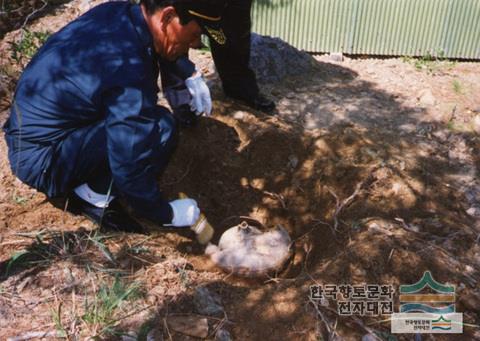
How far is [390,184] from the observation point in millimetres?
2723

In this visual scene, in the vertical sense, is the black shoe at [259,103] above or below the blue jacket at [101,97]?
below

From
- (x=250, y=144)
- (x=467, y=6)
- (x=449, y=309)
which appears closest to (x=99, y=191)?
(x=250, y=144)

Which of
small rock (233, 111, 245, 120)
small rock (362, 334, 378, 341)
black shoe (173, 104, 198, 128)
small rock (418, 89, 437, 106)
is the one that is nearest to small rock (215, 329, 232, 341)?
small rock (362, 334, 378, 341)

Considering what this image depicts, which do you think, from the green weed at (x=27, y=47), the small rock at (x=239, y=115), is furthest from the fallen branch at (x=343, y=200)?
the green weed at (x=27, y=47)

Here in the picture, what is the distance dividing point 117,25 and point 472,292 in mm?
1854

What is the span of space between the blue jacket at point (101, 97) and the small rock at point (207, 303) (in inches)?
17.6

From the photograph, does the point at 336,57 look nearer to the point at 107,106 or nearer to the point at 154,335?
the point at 107,106

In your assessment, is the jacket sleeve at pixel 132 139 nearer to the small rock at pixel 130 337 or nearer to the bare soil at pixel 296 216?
the bare soil at pixel 296 216

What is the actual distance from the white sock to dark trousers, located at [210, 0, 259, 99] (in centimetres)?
137

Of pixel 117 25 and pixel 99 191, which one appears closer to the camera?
pixel 117 25

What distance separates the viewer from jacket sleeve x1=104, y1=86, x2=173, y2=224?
194 centimetres

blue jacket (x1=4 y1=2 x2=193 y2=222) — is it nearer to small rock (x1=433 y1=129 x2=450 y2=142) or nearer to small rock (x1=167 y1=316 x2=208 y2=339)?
small rock (x1=167 y1=316 x2=208 y2=339)

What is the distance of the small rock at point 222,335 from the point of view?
177cm

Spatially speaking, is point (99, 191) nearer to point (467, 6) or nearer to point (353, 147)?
point (353, 147)
